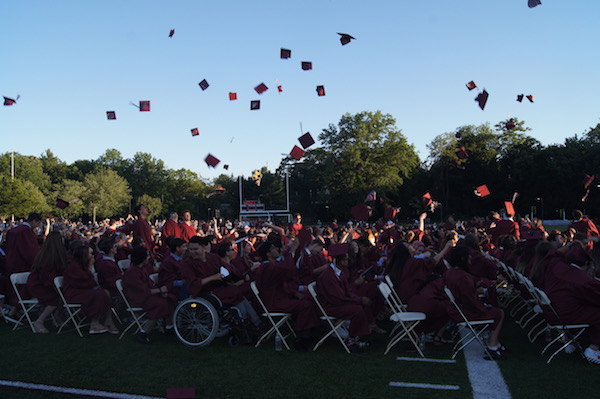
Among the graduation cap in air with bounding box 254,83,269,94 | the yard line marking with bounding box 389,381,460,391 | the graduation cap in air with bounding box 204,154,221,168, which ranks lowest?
the yard line marking with bounding box 389,381,460,391

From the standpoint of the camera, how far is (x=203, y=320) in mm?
7090

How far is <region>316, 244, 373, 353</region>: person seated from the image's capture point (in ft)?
21.8

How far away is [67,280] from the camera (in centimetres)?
782

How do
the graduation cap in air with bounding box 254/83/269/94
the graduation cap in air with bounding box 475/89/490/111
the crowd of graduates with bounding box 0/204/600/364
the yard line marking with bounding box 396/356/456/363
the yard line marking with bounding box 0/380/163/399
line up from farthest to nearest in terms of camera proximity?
the graduation cap in air with bounding box 254/83/269/94, the graduation cap in air with bounding box 475/89/490/111, the crowd of graduates with bounding box 0/204/600/364, the yard line marking with bounding box 396/356/456/363, the yard line marking with bounding box 0/380/163/399

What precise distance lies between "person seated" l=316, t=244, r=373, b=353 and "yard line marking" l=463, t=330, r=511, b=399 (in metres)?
1.35

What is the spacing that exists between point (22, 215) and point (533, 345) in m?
60.3

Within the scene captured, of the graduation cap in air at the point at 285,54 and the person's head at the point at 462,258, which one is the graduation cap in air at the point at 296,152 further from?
the person's head at the point at 462,258

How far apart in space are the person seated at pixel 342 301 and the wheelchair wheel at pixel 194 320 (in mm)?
1535

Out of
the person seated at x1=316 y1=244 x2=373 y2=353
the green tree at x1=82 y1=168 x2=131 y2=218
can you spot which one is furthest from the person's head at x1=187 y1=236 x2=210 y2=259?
the green tree at x1=82 y1=168 x2=131 y2=218

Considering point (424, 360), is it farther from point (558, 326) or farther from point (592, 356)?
point (592, 356)

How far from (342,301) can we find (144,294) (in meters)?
2.99

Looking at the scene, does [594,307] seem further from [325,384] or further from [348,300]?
[325,384]

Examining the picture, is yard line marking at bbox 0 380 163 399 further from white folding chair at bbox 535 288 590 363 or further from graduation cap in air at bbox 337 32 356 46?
graduation cap in air at bbox 337 32 356 46

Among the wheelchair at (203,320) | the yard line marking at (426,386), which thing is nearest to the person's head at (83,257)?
the wheelchair at (203,320)
